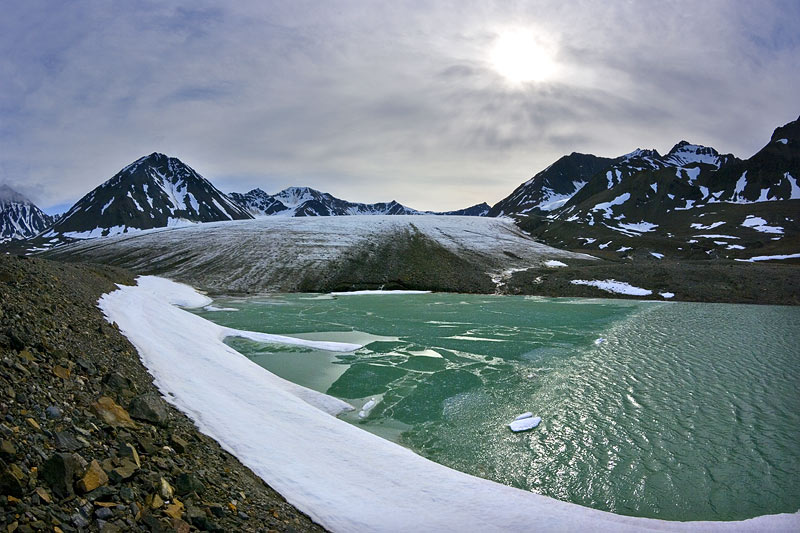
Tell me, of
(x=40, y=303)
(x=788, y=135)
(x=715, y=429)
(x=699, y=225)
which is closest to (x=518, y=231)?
(x=699, y=225)

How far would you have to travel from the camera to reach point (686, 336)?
3147 cm

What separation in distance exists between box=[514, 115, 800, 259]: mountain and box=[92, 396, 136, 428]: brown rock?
4135 inches

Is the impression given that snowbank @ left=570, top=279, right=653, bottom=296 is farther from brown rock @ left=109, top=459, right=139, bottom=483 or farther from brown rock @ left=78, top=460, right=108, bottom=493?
brown rock @ left=78, top=460, right=108, bottom=493

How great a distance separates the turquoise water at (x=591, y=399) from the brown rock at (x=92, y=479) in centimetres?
929

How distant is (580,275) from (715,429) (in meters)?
54.0

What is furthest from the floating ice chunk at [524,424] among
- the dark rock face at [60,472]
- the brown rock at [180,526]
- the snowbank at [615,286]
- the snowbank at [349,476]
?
the snowbank at [615,286]

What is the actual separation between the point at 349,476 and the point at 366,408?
6.58 m

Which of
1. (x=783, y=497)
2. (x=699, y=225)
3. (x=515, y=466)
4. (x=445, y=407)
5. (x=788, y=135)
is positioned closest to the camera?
(x=783, y=497)

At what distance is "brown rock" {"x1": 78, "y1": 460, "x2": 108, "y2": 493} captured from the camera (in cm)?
593

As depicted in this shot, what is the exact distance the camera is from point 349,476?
34.2 ft

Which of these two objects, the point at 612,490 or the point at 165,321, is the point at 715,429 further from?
the point at 165,321

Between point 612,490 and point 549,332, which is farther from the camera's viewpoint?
point 549,332

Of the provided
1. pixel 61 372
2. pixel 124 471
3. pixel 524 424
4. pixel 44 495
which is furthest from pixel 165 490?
pixel 524 424

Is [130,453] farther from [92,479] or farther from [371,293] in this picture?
[371,293]
